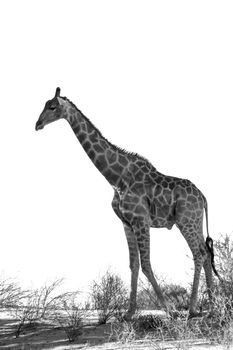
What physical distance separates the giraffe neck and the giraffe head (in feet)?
0.54

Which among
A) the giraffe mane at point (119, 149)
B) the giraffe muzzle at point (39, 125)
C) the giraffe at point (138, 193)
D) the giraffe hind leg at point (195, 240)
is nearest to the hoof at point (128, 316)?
the giraffe at point (138, 193)

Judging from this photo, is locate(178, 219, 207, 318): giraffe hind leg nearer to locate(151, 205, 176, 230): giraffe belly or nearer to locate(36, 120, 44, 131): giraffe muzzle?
locate(151, 205, 176, 230): giraffe belly

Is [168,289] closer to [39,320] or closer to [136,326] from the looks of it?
[39,320]

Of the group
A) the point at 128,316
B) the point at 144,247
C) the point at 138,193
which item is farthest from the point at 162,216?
the point at 128,316

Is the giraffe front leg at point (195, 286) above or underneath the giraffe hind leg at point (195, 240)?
underneath

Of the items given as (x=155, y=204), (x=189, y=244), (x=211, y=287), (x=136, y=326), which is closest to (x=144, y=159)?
(x=155, y=204)

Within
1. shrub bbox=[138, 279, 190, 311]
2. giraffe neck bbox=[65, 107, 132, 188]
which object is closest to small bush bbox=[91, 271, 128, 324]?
shrub bbox=[138, 279, 190, 311]

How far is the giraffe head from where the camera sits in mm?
12102

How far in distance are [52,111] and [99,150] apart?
1.14 meters

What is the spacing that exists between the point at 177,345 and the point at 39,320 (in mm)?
4387

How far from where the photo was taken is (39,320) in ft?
40.1

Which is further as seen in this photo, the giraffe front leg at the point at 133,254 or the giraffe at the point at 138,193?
the giraffe at the point at 138,193

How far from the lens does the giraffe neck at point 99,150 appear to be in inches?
476

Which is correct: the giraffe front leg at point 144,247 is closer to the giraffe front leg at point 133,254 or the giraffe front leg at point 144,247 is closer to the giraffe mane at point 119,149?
the giraffe front leg at point 133,254
